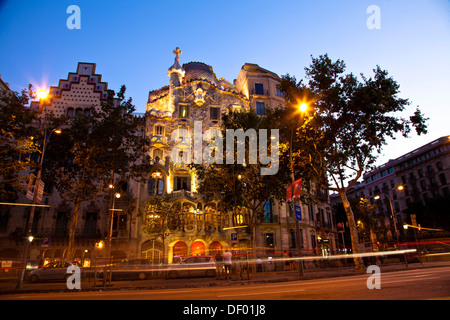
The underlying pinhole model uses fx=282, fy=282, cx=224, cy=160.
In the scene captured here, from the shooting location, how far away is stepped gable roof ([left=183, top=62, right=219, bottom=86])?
41156 millimetres

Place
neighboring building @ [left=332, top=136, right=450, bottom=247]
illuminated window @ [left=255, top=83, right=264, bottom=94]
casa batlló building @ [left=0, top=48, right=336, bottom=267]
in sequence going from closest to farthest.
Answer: casa batlló building @ [left=0, top=48, right=336, bottom=267], illuminated window @ [left=255, top=83, right=264, bottom=94], neighboring building @ [left=332, top=136, right=450, bottom=247]

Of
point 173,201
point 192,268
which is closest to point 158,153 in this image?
point 173,201

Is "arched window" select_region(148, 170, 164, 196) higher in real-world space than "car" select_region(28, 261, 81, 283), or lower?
higher

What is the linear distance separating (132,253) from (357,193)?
7134 cm

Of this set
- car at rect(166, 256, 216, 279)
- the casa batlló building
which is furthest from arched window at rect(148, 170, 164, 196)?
car at rect(166, 256, 216, 279)

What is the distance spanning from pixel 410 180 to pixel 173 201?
54913 millimetres

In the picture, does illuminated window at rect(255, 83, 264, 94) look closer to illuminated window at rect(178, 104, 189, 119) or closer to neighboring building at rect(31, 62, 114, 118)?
illuminated window at rect(178, 104, 189, 119)

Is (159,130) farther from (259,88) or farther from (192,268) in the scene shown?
(192,268)

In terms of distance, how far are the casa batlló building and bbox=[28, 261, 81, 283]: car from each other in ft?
28.2

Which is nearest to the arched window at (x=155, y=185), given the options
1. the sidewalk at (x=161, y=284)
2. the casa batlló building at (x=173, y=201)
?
the casa batlló building at (x=173, y=201)

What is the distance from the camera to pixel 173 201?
33.1 m

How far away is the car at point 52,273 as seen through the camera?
18969mm

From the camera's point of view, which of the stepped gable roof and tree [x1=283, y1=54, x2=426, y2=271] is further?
the stepped gable roof

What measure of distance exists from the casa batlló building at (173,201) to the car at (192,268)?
6.36m
